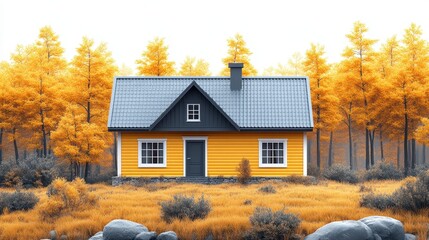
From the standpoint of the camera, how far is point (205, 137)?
3125cm

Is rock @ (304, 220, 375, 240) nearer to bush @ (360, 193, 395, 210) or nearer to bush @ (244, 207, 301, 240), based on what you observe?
bush @ (244, 207, 301, 240)

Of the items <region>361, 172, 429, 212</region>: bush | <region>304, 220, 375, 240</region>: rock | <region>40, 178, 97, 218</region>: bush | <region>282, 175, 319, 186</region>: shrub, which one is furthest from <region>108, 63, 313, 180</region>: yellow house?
<region>304, 220, 375, 240</region>: rock

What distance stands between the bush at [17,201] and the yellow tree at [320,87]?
25.8 m

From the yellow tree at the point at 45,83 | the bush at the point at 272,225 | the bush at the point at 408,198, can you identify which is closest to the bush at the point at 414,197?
the bush at the point at 408,198

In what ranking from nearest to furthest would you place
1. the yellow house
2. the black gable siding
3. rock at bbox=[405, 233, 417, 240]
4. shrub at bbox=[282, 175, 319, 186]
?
rock at bbox=[405, 233, 417, 240]
shrub at bbox=[282, 175, 319, 186]
the black gable siding
the yellow house

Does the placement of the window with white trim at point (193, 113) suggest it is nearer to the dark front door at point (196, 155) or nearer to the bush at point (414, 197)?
the dark front door at point (196, 155)

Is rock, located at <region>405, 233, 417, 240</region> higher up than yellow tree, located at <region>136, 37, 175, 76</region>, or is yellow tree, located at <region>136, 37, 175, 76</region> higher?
yellow tree, located at <region>136, 37, 175, 76</region>

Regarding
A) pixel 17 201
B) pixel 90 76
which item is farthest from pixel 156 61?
pixel 17 201

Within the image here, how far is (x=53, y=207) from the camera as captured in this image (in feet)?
61.4

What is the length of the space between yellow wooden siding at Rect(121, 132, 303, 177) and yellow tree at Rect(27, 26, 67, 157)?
39.9 feet

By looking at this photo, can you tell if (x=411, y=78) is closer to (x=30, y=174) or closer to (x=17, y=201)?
(x=30, y=174)

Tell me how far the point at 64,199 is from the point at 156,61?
2469 cm

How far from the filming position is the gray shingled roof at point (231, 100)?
31047 mm

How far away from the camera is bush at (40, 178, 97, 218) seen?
61.4 ft
